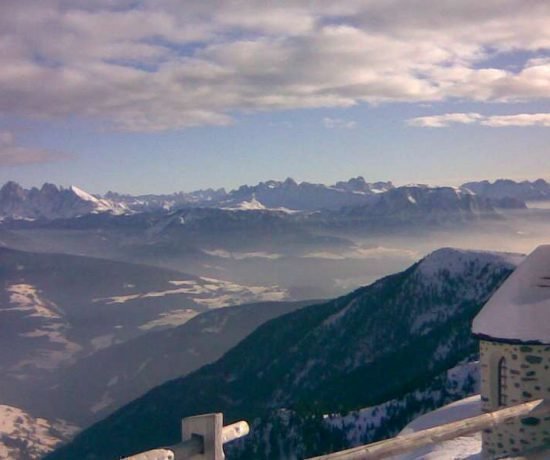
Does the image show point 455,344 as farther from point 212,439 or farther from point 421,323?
point 212,439

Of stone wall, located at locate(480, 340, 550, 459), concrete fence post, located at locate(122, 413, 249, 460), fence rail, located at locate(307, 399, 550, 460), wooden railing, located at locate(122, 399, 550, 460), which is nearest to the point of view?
wooden railing, located at locate(122, 399, 550, 460)

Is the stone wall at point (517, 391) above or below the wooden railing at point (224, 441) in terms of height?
below

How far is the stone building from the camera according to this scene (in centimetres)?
2414

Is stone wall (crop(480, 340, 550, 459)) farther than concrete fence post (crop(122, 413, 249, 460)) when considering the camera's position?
Yes

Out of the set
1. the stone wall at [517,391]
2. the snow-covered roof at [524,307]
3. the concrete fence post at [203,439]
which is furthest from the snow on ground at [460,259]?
the concrete fence post at [203,439]

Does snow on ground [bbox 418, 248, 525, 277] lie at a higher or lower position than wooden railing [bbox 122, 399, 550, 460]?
higher

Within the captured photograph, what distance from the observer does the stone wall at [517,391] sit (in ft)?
77.4

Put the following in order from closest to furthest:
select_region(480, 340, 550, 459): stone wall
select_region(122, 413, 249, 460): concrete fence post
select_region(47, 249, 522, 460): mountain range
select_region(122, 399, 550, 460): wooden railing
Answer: select_region(122, 399, 550, 460): wooden railing
select_region(122, 413, 249, 460): concrete fence post
select_region(480, 340, 550, 459): stone wall
select_region(47, 249, 522, 460): mountain range

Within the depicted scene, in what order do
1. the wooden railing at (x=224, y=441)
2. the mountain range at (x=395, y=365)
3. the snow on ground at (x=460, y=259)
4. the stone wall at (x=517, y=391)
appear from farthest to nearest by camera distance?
Result: the snow on ground at (x=460, y=259) < the mountain range at (x=395, y=365) < the stone wall at (x=517, y=391) < the wooden railing at (x=224, y=441)

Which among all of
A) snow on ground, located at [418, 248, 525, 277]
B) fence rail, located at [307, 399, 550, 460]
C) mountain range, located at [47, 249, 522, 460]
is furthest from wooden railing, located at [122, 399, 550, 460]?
snow on ground, located at [418, 248, 525, 277]

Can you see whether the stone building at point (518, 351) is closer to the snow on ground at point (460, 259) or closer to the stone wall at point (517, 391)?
the stone wall at point (517, 391)

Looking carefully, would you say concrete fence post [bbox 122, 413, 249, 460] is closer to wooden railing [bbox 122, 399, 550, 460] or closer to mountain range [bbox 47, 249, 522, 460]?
wooden railing [bbox 122, 399, 550, 460]

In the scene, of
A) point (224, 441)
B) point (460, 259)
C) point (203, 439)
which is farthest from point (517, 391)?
point (460, 259)

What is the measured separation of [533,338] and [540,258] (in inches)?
156
